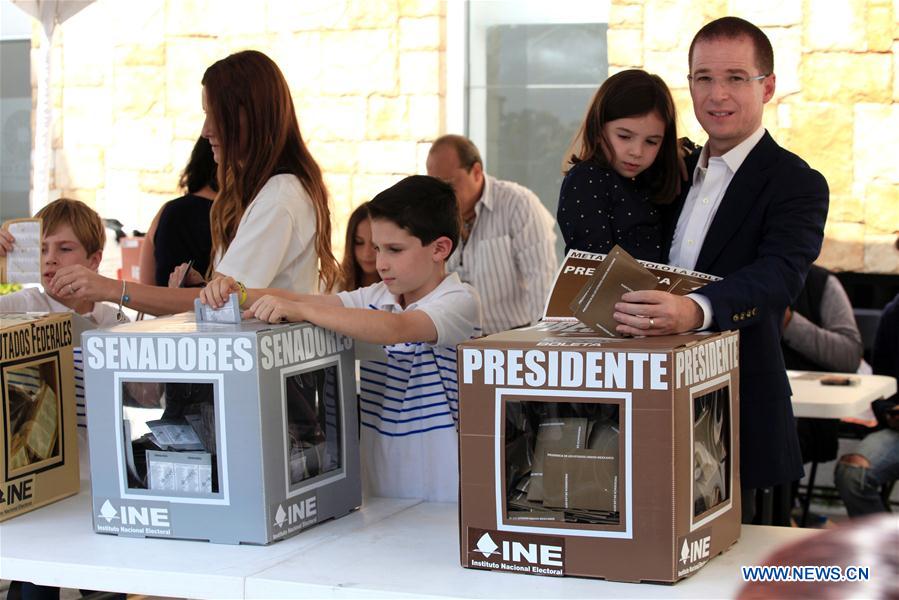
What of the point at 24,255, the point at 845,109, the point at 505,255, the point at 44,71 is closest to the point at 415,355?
the point at 24,255

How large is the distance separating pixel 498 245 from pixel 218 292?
2667 millimetres

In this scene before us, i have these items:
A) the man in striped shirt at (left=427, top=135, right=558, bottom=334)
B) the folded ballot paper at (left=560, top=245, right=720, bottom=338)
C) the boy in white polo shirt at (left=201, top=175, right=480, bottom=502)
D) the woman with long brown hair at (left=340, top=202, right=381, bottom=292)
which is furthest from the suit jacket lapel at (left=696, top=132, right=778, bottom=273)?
the man in striped shirt at (left=427, top=135, right=558, bottom=334)

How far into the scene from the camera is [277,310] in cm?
171

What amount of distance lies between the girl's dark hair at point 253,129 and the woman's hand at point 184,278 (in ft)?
0.69

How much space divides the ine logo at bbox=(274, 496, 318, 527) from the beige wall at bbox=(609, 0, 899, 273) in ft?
13.7

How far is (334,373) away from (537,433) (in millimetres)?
459

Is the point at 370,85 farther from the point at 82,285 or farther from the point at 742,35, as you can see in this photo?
the point at 742,35

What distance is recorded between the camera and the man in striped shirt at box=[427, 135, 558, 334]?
14.2ft

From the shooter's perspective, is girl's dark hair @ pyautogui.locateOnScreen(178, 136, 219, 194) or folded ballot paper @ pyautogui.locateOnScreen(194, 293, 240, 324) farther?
girl's dark hair @ pyautogui.locateOnScreen(178, 136, 219, 194)

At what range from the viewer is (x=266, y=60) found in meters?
2.24

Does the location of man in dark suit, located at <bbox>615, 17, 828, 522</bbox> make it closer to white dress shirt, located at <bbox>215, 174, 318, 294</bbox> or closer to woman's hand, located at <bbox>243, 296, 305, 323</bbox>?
woman's hand, located at <bbox>243, 296, 305, 323</bbox>

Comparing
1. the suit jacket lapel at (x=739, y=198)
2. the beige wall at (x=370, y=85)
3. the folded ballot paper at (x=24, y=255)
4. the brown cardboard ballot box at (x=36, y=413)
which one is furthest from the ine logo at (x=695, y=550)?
the beige wall at (x=370, y=85)

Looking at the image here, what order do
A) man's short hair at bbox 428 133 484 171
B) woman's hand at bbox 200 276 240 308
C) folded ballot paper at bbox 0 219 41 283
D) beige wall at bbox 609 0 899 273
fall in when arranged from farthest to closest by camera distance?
beige wall at bbox 609 0 899 273 < man's short hair at bbox 428 133 484 171 < folded ballot paper at bbox 0 219 41 283 < woman's hand at bbox 200 276 240 308

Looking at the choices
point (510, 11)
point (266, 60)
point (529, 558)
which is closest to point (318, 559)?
point (529, 558)
